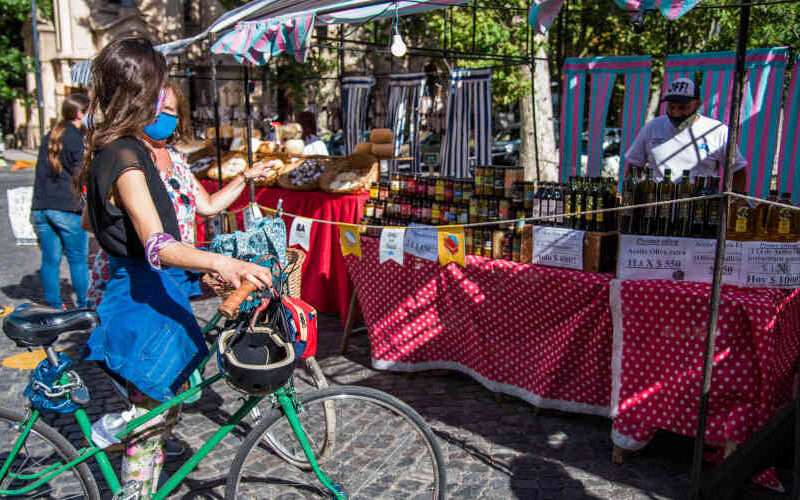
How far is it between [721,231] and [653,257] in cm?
60

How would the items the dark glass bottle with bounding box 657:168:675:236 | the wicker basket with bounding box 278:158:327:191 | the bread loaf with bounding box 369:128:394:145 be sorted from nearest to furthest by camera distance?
the dark glass bottle with bounding box 657:168:675:236 → the wicker basket with bounding box 278:158:327:191 → the bread loaf with bounding box 369:128:394:145

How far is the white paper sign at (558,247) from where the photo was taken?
3615 mm

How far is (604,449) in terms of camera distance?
141 inches

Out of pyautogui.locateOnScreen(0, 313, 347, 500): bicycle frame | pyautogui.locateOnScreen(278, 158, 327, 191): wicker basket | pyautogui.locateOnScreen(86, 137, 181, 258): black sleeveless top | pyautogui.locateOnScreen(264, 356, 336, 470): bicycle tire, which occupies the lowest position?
pyautogui.locateOnScreen(264, 356, 336, 470): bicycle tire

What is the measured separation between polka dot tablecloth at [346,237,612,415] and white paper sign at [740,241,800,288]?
68cm

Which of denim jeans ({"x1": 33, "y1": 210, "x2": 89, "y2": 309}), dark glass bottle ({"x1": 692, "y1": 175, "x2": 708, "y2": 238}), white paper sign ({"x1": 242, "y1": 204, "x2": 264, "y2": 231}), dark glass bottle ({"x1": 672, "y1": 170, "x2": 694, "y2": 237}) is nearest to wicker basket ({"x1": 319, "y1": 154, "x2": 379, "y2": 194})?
white paper sign ({"x1": 242, "y1": 204, "x2": 264, "y2": 231})

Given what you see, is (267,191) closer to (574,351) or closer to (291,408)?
(574,351)

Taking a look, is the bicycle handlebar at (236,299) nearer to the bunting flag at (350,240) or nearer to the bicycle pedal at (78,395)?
the bicycle pedal at (78,395)

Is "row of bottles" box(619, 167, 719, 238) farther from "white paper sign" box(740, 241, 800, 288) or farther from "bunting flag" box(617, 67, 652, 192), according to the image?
"bunting flag" box(617, 67, 652, 192)

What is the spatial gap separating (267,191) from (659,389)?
4628mm

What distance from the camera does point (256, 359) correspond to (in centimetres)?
218

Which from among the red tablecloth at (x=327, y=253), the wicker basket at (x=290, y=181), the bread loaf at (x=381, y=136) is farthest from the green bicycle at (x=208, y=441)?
the bread loaf at (x=381, y=136)

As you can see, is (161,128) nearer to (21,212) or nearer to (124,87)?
(124,87)

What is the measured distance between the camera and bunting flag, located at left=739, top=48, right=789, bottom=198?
255 inches
